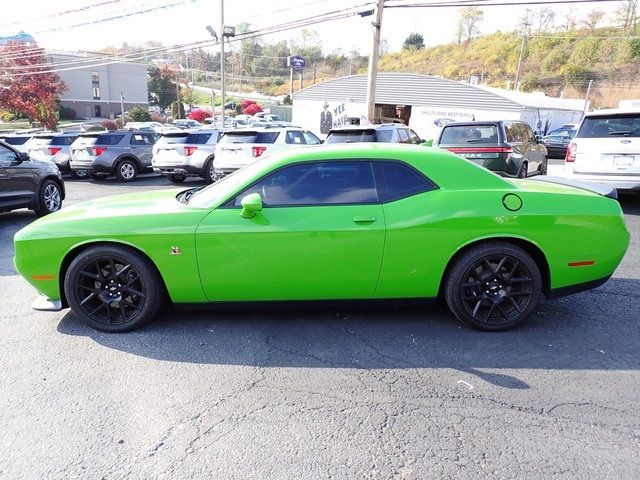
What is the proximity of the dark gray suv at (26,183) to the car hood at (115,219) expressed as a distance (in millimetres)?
5099

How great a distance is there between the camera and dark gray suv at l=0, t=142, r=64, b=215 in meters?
8.04

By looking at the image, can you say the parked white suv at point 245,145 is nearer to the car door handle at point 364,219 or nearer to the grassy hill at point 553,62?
the car door handle at point 364,219

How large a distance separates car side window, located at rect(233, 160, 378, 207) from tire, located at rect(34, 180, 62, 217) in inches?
262

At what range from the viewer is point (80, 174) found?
15.5 m

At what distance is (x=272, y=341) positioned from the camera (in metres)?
3.69

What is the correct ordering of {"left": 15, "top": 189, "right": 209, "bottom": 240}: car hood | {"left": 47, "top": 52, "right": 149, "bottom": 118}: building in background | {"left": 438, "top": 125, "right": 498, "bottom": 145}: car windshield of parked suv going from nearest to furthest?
{"left": 15, "top": 189, "right": 209, "bottom": 240}: car hood
{"left": 438, "top": 125, "right": 498, "bottom": 145}: car windshield of parked suv
{"left": 47, "top": 52, "right": 149, "bottom": 118}: building in background

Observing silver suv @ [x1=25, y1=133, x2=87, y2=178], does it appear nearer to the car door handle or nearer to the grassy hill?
the car door handle

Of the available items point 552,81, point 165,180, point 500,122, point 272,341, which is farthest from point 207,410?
point 552,81

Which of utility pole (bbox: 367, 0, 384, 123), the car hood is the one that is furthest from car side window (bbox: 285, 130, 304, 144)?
the car hood

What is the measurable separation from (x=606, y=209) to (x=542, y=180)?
0.83 m

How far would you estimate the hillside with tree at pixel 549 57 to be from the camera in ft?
216

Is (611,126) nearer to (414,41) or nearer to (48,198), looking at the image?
(48,198)

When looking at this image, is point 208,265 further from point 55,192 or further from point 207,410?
point 55,192

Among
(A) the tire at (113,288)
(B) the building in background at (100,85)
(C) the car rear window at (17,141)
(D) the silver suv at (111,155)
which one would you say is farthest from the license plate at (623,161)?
(B) the building in background at (100,85)
